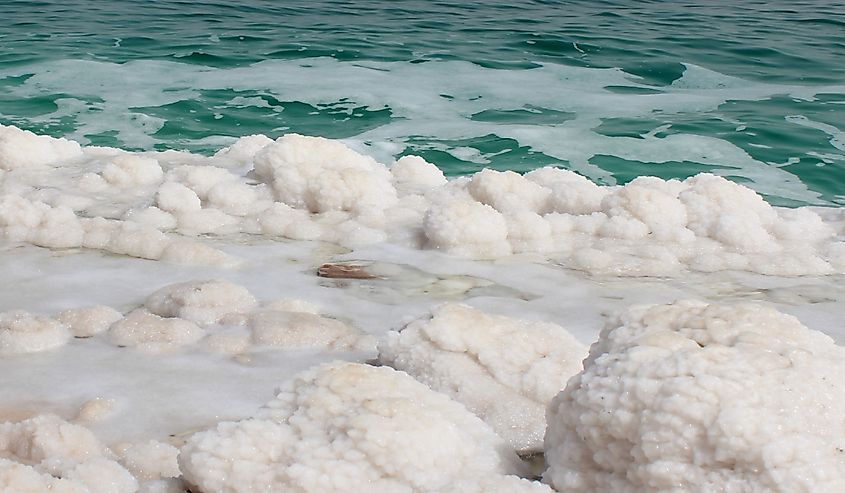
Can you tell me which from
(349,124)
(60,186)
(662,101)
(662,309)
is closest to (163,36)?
(349,124)

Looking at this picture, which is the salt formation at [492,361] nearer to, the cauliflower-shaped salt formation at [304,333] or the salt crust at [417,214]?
the cauliflower-shaped salt formation at [304,333]

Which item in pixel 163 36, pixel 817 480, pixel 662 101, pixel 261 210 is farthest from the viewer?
pixel 163 36

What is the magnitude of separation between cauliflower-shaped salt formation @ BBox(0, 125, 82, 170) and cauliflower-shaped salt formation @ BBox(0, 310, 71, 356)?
1.72 metres

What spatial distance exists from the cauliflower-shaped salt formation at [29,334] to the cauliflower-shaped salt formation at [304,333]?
46 centimetres

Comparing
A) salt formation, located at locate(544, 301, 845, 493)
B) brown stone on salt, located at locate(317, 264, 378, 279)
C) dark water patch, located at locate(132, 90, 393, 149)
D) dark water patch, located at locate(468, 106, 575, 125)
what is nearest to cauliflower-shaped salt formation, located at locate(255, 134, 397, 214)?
brown stone on salt, located at locate(317, 264, 378, 279)

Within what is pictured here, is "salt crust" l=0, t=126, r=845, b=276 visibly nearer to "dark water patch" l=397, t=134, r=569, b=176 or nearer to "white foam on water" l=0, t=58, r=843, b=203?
"dark water patch" l=397, t=134, r=569, b=176

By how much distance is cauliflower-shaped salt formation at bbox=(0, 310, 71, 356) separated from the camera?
2211 millimetres

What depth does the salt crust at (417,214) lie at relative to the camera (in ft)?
9.73

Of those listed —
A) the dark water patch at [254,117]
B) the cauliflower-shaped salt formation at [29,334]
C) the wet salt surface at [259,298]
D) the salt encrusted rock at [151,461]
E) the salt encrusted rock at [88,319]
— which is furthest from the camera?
the dark water patch at [254,117]

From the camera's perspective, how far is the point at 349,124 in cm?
820

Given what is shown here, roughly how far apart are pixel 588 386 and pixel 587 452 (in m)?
0.10

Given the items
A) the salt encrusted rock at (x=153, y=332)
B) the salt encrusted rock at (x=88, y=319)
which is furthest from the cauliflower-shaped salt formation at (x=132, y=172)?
the salt encrusted rock at (x=153, y=332)

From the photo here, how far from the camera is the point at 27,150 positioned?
3936 mm

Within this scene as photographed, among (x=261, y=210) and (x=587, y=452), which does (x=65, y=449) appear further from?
(x=261, y=210)
